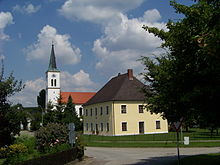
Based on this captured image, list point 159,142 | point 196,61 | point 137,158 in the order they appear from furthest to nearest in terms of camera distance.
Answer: point 159,142
point 137,158
point 196,61

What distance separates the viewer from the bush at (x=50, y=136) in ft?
57.4

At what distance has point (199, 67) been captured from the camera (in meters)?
7.64

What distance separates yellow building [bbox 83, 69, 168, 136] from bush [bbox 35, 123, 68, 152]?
29.7 meters

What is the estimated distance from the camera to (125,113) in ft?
164

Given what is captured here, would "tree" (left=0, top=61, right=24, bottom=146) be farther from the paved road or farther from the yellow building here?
the yellow building

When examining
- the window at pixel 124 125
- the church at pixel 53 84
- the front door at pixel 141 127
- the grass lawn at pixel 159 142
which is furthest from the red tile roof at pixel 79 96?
the grass lawn at pixel 159 142

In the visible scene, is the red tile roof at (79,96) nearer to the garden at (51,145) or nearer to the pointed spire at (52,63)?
the pointed spire at (52,63)

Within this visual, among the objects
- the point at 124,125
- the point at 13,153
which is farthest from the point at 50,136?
the point at 124,125

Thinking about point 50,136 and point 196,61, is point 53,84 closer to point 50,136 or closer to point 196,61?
point 50,136

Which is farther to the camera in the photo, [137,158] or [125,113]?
[125,113]

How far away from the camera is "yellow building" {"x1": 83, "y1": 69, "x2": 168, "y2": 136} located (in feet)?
162

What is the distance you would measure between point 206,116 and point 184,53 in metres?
2.20

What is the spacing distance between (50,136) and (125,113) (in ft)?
108

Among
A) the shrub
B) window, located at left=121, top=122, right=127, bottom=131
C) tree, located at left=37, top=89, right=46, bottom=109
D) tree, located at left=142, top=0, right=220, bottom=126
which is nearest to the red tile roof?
tree, located at left=37, top=89, right=46, bottom=109
